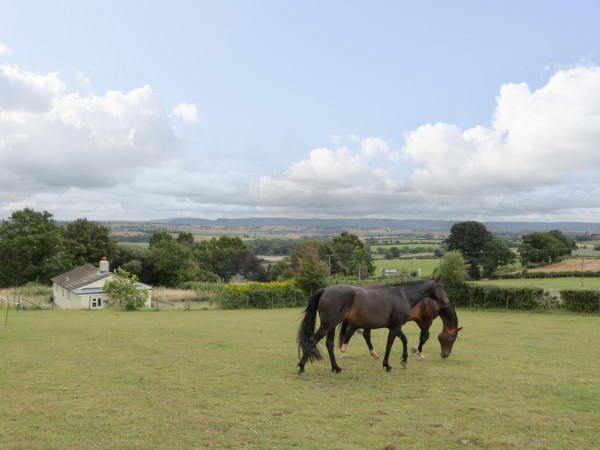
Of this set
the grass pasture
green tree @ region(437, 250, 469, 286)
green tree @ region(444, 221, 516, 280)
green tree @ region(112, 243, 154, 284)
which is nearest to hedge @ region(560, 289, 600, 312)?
green tree @ region(437, 250, 469, 286)

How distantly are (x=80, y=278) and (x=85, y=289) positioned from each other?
13.7ft

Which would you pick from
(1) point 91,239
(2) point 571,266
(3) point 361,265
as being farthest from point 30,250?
(2) point 571,266

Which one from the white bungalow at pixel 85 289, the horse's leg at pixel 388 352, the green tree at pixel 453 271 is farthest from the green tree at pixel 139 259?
the horse's leg at pixel 388 352

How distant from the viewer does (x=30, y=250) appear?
161 ft

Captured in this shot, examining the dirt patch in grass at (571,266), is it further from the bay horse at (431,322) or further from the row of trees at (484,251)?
the bay horse at (431,322)

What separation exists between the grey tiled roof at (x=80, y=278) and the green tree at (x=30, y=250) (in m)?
8.45

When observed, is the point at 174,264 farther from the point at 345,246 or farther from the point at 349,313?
→ the point at 349,313

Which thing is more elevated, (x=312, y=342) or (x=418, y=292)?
(x=418, y=292)

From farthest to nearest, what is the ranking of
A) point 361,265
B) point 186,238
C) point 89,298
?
point 186,238
point 361,265
point 89,298

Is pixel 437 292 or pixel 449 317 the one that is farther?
pixel 449 317

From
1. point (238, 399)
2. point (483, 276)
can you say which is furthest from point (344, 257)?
point (238, 399)

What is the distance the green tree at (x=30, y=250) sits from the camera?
48500 mm

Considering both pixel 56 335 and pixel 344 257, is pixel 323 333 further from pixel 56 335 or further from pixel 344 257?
pixel 344 257

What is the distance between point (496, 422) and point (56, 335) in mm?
13783
